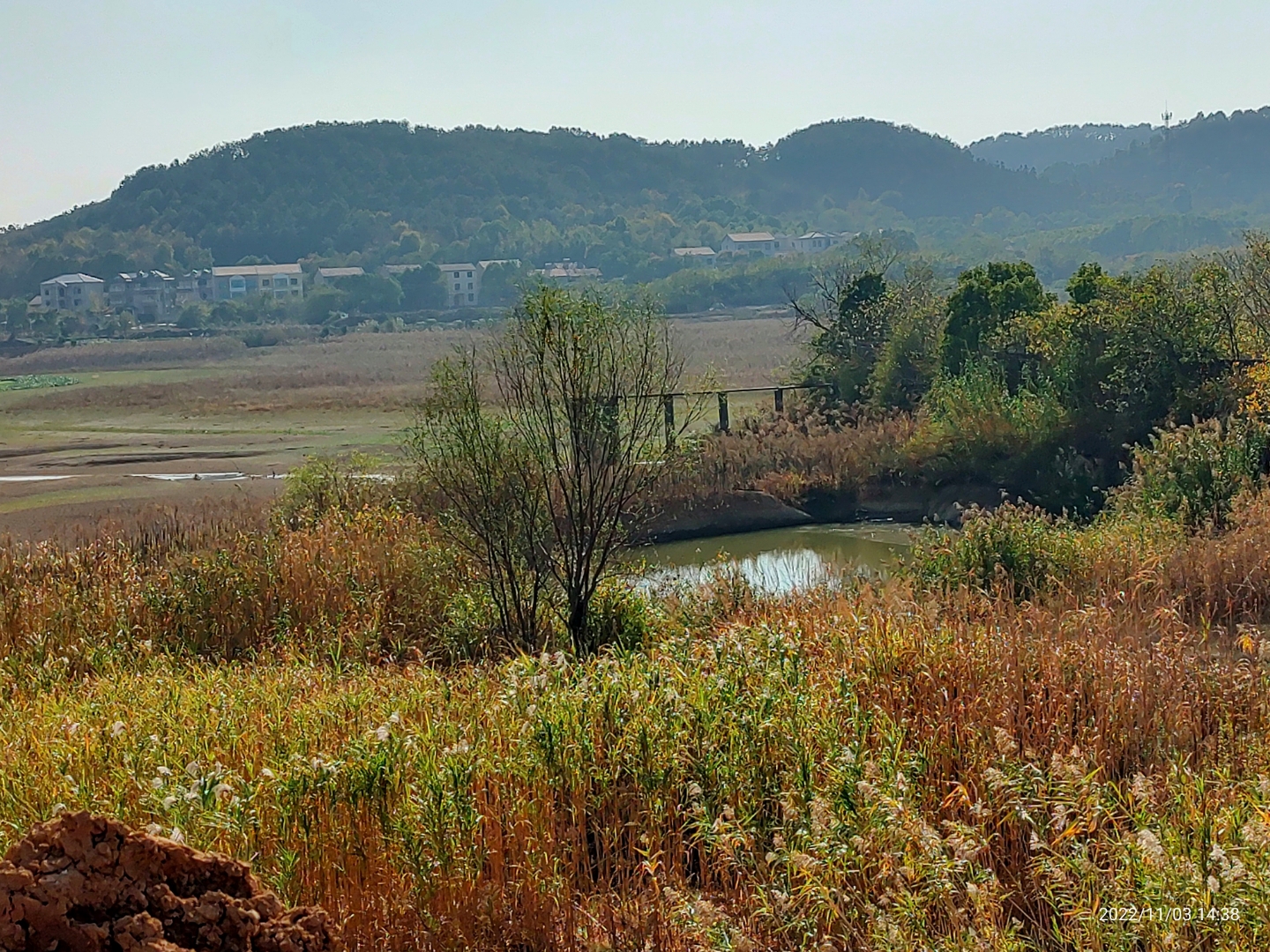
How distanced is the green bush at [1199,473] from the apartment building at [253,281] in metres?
106

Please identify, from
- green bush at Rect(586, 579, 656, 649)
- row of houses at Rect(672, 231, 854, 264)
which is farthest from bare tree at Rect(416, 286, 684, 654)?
row of houses at Rect(672, 231, 854, 264)

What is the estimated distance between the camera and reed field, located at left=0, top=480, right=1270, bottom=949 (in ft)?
15.2

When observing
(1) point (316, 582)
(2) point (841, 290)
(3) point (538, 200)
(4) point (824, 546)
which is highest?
(3) point (538, 200)

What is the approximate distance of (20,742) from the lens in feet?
21.8

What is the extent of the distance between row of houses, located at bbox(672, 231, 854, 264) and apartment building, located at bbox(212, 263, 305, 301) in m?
37.1

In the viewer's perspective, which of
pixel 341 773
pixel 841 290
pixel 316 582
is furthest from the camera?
pixel 841 290

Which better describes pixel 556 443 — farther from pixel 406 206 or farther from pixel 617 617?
pixel 406 206

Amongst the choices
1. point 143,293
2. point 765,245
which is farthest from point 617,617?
point 765,245

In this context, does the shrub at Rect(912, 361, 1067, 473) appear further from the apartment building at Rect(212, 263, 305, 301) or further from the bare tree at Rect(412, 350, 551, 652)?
the apartment building at Rect(212, 263, 305, 301)

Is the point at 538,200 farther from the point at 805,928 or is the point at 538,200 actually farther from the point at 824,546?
the point at 805,928

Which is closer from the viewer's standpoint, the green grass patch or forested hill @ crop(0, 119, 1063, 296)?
the green grass patch

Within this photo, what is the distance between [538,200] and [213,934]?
505 feet

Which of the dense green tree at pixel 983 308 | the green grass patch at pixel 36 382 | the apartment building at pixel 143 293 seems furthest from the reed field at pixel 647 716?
the apartment building at pixel 143 293

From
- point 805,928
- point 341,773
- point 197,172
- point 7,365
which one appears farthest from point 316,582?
point 197,172
